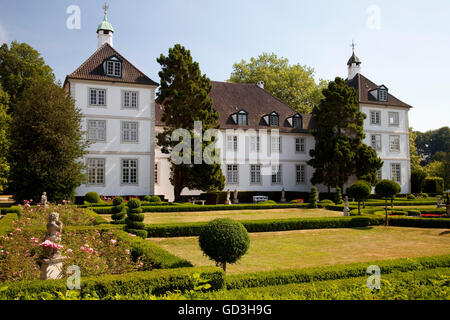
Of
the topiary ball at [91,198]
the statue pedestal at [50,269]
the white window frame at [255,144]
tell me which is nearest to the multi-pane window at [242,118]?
the white window frame at [255,144]

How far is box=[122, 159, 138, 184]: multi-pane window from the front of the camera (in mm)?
27953

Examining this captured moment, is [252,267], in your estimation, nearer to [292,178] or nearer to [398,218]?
[398,218]

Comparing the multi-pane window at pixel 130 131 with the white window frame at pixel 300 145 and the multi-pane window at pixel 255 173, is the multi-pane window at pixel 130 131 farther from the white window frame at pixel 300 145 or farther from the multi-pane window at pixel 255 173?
the white window frame at pixel 300 145

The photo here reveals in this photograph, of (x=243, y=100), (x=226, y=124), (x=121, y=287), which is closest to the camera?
(x=121, y=287)

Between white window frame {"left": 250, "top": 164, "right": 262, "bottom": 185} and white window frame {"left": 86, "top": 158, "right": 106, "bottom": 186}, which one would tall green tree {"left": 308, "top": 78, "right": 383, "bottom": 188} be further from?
white window frame {"left": 86, "top": 158, "right": 106, "bottom": 186}

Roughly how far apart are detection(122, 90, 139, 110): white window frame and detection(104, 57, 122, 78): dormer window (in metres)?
1.41

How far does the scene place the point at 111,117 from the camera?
1096 inches

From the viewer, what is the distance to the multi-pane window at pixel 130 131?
28219 mm

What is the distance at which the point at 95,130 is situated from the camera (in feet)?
90.3

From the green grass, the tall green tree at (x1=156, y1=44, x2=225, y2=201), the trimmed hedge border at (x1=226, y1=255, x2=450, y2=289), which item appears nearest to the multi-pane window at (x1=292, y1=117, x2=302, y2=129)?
the tall green tree at (x1=156, y1=44, x2=225, y2=201)

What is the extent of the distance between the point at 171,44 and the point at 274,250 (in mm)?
21098

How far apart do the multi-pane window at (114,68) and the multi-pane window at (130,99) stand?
1.54 meters

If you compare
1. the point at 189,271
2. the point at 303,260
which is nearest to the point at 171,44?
the point at 303,260
